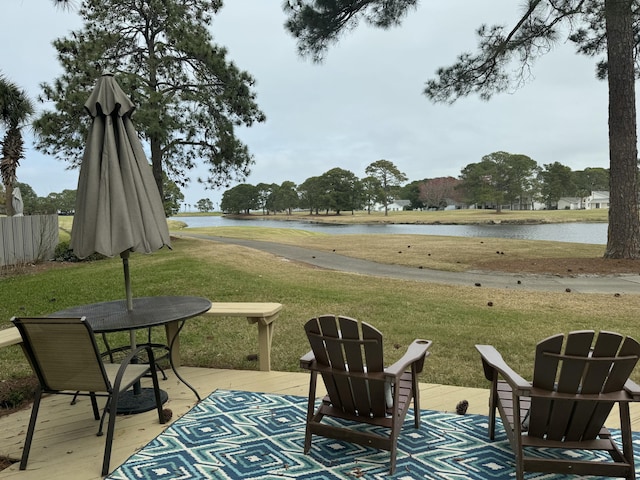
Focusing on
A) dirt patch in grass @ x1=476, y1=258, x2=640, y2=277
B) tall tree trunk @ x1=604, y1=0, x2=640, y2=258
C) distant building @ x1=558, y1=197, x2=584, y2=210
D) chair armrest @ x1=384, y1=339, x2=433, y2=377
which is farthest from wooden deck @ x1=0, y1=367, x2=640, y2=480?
distant building @ x1=558, y1=197, x2=584, y2=210

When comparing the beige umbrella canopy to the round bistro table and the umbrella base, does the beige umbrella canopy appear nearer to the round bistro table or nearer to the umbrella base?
the round bistro table

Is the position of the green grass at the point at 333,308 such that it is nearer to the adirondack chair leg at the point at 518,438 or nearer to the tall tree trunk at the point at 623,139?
the adirondack chair leg at the point at 518,438

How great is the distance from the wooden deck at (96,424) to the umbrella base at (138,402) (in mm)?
58

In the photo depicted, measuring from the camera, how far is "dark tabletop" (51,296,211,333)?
117 inches

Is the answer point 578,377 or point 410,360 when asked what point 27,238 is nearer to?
point 410,360

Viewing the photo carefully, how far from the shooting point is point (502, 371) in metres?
2.44

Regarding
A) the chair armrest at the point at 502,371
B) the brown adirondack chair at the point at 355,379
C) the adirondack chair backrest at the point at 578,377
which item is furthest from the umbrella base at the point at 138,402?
the adirondack chair backrest at the point at 578,377

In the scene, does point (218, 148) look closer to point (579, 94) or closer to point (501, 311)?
point (501, 311)

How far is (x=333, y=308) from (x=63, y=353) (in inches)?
186

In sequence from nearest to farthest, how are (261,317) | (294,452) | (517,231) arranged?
(294,452)
(261,317)
(517,231)

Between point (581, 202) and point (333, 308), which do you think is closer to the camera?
point (333, 308)

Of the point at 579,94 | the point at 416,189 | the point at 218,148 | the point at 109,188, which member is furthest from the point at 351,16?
the point at 416,189

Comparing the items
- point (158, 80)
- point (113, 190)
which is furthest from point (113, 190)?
point (158, 80)

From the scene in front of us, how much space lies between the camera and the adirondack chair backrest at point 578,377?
2.15 meters
